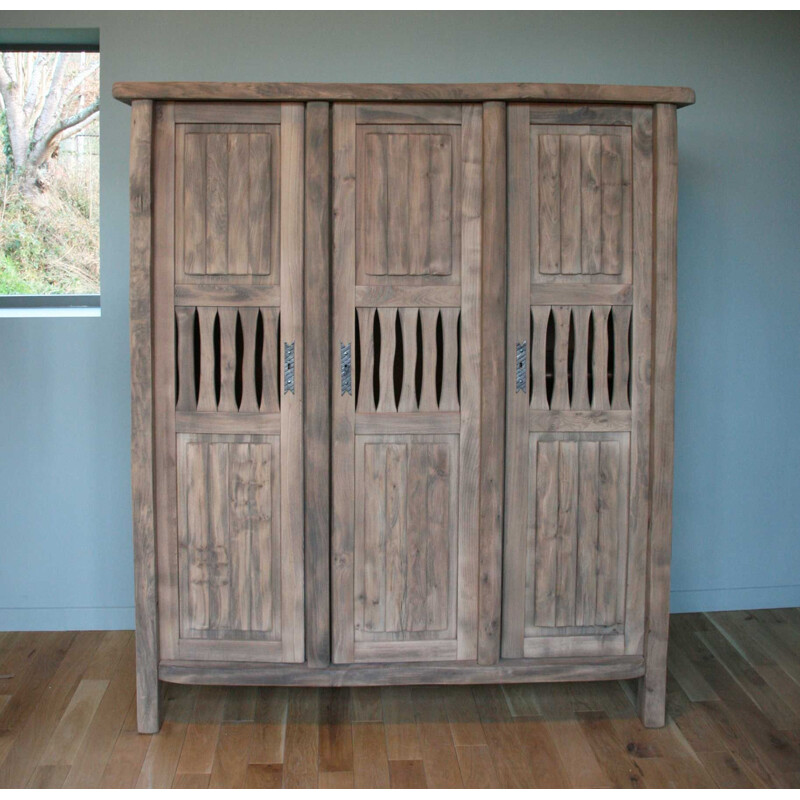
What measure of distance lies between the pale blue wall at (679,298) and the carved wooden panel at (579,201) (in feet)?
2.49

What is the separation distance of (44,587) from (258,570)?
1.15 meters

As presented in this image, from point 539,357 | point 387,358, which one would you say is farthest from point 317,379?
point 539,357

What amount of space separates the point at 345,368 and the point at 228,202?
589 millimetres

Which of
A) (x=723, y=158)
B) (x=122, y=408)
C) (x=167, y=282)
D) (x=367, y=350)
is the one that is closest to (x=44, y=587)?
(x=122, y=408)

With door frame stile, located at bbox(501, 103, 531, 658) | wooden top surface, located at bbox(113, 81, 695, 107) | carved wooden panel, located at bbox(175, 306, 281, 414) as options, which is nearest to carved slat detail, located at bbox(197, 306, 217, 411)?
carved wooden panel, located at bbox(175, 306, 281, 414)

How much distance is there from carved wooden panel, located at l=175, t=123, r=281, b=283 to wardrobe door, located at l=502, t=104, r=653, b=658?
27.9 inches

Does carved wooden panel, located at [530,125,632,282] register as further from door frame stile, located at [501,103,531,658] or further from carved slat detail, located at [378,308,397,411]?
carved slat detail, located at [378,308,397,411]

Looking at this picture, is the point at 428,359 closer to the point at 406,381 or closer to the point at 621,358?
the point at 406,381

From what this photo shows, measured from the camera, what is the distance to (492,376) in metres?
2.52

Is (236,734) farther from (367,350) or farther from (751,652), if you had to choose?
(751,652)

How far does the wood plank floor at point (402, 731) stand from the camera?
235 centimetres

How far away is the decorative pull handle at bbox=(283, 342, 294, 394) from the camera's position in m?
2.51

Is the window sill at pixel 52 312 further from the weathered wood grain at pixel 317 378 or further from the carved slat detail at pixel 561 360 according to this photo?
the carved slat detail at pixel 561 360

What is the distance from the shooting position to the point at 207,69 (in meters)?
3.06
